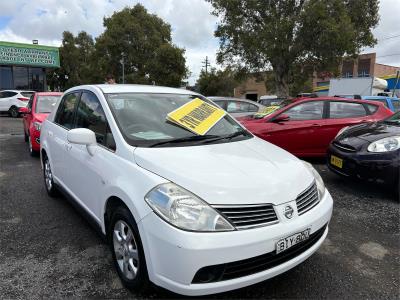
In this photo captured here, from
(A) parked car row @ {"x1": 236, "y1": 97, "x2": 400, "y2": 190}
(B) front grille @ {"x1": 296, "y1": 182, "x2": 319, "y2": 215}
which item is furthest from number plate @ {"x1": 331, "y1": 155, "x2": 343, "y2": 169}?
(B) front grille @ {"x1": 296, "y1": 182, "x2": 319, "y2": 215}

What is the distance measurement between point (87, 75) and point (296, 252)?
36540 mm

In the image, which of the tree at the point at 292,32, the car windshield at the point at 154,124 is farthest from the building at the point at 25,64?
the car windshield at the point at 154,124

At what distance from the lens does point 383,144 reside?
14.9ft

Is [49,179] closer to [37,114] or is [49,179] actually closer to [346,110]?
[37,114]

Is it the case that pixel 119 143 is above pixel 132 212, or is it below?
above

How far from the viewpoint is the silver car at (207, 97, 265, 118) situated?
8977mm

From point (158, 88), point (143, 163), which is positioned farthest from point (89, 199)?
point (158, 88)

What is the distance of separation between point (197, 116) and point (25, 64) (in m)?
24.8

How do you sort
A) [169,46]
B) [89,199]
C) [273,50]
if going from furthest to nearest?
[169,46] → [273,50] → [89,199]

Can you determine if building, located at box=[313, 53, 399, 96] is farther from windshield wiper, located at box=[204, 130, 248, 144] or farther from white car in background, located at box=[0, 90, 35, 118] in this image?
windshield wiper, located at box=[204, 130, 248, 144]

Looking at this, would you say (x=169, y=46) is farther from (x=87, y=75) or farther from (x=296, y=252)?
(x=296, y=252)

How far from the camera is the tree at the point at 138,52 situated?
2780 cm

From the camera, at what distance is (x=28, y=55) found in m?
24.2

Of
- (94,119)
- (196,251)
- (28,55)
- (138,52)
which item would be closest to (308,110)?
(94,119)
